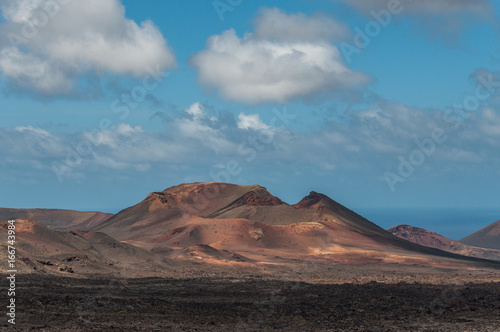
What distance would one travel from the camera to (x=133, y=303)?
2780 cm

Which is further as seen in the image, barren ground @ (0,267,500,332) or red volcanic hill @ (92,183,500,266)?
red volcanic hill @ (92,183,500,266)

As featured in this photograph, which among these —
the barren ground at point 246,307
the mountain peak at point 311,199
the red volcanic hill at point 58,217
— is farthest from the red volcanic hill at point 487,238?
the barren ground at point 246,307

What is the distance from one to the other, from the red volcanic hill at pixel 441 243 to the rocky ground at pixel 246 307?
88.9 metres

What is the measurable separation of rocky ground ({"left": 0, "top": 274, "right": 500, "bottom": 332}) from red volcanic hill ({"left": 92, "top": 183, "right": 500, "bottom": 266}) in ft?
104

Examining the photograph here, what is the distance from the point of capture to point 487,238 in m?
150

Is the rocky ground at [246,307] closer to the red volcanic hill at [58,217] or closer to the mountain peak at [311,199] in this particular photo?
the mountain peak at [311,199]

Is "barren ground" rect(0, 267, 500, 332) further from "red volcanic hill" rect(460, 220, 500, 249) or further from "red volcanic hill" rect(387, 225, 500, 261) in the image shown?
"red volcanic hill" rect(460, 220, 500, 249)

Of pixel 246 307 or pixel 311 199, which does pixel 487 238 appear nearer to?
pixel 311 199

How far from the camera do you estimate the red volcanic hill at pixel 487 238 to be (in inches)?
5728

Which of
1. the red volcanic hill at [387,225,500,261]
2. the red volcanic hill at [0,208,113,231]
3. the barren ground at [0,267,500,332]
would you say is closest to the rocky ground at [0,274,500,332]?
the barren ground at [0,267,500,332]

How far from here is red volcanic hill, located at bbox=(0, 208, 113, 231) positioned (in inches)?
5945

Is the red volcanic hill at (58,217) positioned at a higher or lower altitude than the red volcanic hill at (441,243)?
higher

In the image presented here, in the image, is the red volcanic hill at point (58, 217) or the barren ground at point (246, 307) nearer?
the barren ground at point (246, 307)

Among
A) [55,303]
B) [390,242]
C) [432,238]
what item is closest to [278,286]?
[55,303]
